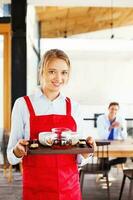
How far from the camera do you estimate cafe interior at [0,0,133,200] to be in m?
4.76

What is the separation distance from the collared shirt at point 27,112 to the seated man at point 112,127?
366 cm

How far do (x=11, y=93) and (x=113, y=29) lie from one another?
4.17 meters

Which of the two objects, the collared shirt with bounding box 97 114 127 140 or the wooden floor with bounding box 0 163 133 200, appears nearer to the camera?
the wooden floor with bounding box 0 163 133 200

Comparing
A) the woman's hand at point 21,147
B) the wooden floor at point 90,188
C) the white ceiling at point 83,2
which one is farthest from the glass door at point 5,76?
the woman's hand at point 21,147

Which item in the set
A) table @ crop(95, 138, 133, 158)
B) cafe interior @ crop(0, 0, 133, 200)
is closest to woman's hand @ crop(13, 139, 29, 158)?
cafe interior @ crop(0, 0, 133, 200)

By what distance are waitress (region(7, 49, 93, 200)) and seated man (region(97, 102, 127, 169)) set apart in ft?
12.1

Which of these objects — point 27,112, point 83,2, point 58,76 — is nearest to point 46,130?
point 27,112

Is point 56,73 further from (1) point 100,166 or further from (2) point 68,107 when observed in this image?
(1) point 100,166

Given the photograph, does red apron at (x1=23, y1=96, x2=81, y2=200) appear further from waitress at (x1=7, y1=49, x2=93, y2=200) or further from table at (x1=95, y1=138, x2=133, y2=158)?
table at (x1=95, y1=138, x2=133, y2=158)

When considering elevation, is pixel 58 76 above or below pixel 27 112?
above

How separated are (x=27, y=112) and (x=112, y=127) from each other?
3.74 m

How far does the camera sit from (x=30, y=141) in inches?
49.3

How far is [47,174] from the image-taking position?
1.29m

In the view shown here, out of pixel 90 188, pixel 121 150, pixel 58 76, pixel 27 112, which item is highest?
pixel 58 76
